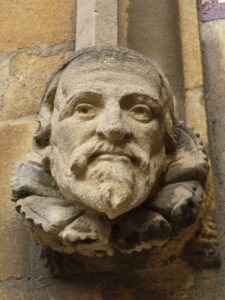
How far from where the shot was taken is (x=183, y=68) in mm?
1816

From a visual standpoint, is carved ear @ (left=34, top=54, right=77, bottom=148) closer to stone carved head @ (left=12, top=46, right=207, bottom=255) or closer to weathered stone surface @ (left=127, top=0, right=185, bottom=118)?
stone carved head @ (left=12, top=46, right=207, bottom=255)

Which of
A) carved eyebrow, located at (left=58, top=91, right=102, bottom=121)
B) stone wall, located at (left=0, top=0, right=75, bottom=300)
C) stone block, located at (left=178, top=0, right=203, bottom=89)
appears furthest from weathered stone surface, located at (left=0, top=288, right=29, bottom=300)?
stone block, located at (left=178, top=0, right=203, bottom=89)

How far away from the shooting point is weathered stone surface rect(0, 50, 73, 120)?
184cm

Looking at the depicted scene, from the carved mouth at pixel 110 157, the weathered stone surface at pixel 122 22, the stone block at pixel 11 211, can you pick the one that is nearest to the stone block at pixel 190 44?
the weathered stone surface at pixel 122 22

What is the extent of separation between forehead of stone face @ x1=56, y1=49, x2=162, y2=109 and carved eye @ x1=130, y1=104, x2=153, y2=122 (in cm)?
3

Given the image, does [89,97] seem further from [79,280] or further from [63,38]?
[63,38]

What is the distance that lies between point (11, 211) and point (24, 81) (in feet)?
1.22

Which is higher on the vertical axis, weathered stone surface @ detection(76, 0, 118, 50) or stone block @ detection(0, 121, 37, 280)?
weathered stone surface @ detection(76, 0, 118, 50)

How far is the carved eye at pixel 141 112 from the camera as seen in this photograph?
4.69 ft

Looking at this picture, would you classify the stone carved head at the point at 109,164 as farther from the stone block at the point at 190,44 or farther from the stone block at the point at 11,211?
the stone block at the point at 190,44

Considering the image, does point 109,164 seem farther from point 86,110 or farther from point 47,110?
point 47,110

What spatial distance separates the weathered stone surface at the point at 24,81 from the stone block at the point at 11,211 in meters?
0.05

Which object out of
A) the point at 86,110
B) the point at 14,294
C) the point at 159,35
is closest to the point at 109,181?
the point at 86,110

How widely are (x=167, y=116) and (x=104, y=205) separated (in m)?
0.28
